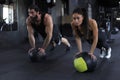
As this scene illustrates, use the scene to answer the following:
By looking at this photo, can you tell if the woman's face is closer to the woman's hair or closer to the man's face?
the woman's hair

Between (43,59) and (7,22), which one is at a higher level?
(7,22)

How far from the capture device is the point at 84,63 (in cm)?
430

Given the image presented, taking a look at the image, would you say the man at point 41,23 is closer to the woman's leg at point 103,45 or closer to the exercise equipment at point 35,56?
the exercise equipment at point 35,56

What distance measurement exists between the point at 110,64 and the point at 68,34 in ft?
24.1

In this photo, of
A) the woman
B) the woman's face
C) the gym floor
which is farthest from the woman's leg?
the woman's face

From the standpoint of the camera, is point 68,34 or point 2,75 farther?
point 68,34

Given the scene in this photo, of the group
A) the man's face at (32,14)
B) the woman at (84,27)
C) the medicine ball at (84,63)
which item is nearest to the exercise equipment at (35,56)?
the man's face at (32,14)

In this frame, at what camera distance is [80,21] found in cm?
435

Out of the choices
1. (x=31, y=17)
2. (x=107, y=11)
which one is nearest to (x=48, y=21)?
(x=31, y=17)

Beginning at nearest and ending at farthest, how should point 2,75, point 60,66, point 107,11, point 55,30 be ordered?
point 2,75 < point 60,66 < point 55,30 < point 107,11

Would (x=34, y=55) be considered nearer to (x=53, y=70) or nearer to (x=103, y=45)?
(x=53, y=70)

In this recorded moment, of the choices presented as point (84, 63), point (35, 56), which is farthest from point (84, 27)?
point (35, 56)

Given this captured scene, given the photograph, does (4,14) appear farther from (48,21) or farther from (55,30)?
(48,21)

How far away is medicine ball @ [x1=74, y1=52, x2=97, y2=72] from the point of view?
4.30 meters
